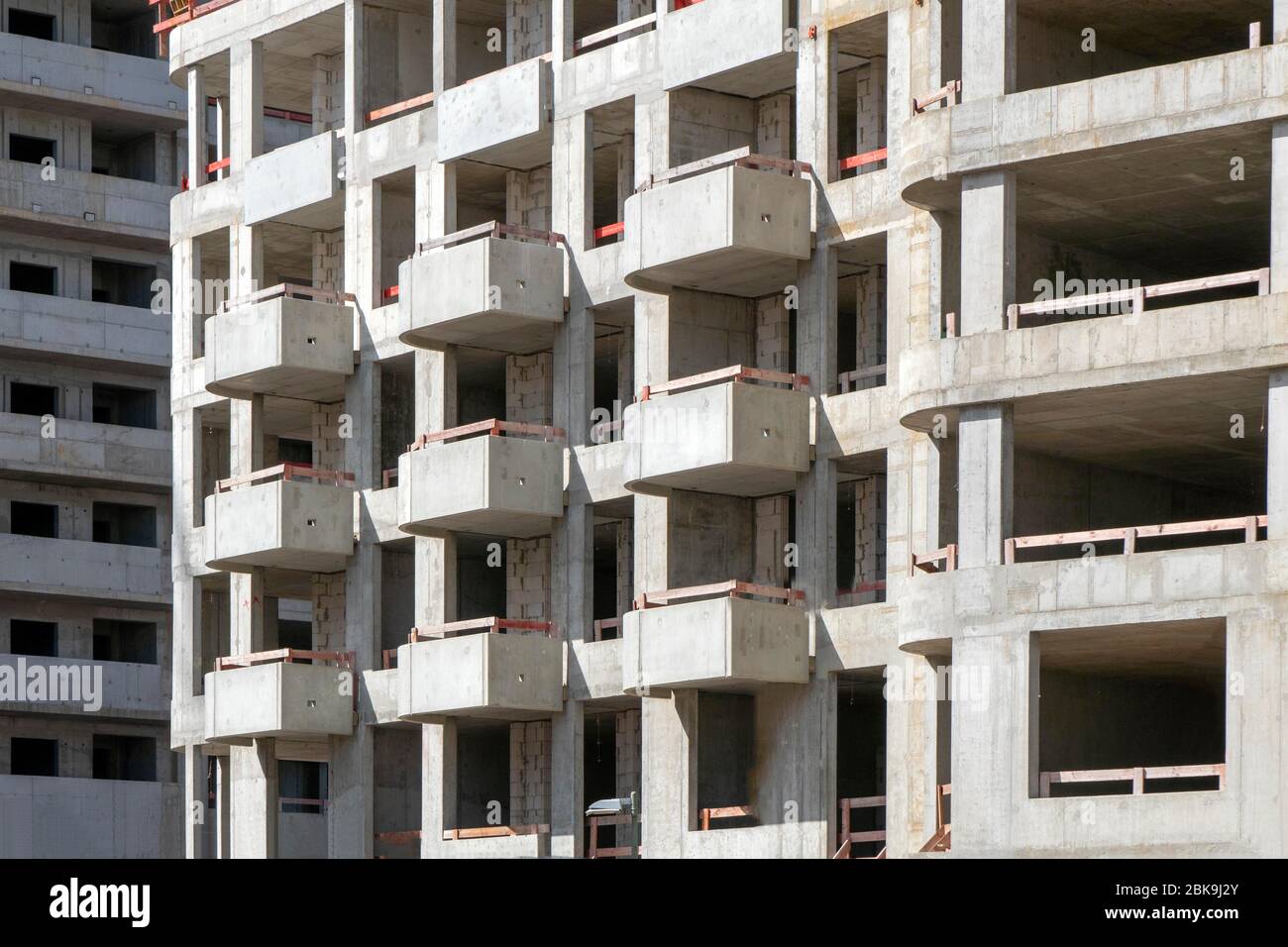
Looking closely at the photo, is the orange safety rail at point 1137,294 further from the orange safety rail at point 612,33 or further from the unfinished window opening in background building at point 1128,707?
the orange safety rail at point 612,33

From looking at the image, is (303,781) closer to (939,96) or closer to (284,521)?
(284,521)

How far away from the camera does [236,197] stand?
62.7m

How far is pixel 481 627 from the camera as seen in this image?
53.9 meters

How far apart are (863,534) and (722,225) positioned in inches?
249

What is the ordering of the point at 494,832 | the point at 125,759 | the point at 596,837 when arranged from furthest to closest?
the point at 125,759
the point at 494,832
the point at 596,837

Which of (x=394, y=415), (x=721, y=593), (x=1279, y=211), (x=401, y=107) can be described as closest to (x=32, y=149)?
(x=401, y=107)

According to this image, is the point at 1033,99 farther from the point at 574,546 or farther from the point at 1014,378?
the point at 574,546

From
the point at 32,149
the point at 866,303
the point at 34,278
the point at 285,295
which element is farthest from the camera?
the point at 32,149

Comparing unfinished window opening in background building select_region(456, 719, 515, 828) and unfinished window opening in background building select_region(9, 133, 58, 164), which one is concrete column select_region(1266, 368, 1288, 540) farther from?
unfinished window opening in background building select_region(9, 133, 58, 164)

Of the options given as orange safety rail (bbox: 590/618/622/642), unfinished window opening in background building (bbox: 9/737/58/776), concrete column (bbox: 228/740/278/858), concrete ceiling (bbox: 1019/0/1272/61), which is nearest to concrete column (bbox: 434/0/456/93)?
orange safety rail (bbox: 590/618/622/642)

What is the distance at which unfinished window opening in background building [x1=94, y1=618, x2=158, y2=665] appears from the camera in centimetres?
7844

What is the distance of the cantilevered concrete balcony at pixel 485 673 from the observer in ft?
171

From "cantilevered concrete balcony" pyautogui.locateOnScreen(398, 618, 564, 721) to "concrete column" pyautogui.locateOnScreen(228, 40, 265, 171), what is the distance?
13588mm

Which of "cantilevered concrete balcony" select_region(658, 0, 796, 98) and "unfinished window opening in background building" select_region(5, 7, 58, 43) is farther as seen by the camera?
"unfinished window opening in background building" select_region(5, 7, 58, 43)
